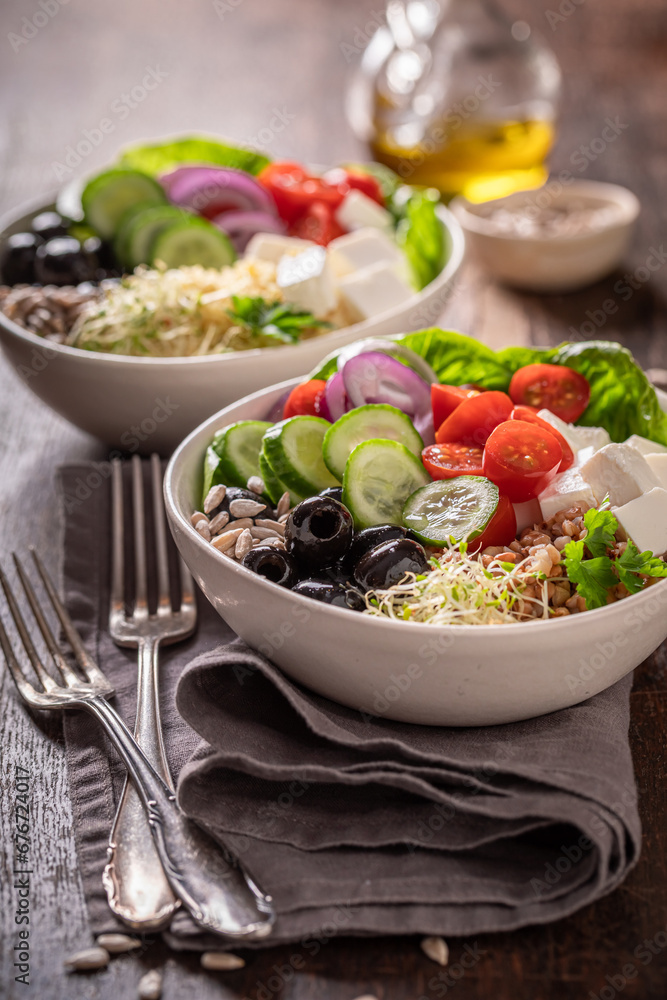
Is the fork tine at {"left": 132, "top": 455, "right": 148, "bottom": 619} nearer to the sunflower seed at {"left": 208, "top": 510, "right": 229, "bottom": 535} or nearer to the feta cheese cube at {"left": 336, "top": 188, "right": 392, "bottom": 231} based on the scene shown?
the sunflower seed at {"left": 208, "top": 510, "right": 229, "bottom": 535}

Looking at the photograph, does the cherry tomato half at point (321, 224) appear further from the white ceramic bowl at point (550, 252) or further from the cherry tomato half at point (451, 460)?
the cherry tomato half at point (451, 460)

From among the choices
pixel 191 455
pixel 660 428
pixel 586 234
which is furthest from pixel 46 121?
pixel 660 428

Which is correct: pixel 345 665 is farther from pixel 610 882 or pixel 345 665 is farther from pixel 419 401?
pixel 419 401

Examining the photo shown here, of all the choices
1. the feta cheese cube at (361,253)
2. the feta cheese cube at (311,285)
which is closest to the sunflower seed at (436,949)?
the feta cheese cube at (311,285)

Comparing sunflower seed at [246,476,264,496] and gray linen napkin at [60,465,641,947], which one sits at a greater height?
sunflower seed at [246,476,264,496]

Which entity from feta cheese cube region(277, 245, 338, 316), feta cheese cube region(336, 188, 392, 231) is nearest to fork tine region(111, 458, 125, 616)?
feta cheese cube region(277, 245, 338, 316)

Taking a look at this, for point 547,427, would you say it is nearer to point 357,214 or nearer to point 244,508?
point 244,508
